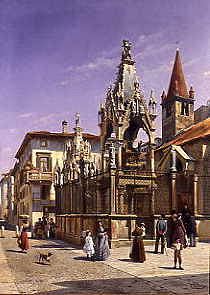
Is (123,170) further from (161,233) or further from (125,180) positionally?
(161,233)

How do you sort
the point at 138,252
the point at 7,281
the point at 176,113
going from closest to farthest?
1. the point at 7,281
2. the point at 138,252
3. the point at 176,113

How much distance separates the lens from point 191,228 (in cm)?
1455

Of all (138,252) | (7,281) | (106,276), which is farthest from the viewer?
(138,252)

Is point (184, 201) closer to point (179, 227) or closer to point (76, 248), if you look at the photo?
point (76, 248)

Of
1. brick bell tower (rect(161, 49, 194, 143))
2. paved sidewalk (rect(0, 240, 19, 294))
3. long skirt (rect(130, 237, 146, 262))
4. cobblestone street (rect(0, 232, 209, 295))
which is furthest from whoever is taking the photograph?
brick bell tower (rect(161, 49, 194, 143))

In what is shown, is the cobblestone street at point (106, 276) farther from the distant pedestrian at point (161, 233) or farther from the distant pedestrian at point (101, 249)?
the distant pedestrian at point (161, 233)

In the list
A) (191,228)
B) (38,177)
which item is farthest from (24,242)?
(38,177)

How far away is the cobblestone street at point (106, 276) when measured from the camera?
A: 7.22 m

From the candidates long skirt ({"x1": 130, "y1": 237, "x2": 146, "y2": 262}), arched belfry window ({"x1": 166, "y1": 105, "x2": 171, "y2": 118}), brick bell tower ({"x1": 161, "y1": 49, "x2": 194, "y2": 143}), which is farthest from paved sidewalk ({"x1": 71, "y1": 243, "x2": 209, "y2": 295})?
arched belfry window ({"x1": 166, "y1": 105, "x2": 171, "y2": 118})

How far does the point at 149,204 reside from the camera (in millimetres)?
15062

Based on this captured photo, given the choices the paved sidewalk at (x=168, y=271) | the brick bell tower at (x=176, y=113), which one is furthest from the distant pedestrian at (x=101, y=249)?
the brick bell tower at (x=176, y=113)

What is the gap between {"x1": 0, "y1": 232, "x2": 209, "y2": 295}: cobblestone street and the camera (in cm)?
722

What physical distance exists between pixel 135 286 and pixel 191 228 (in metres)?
7.46

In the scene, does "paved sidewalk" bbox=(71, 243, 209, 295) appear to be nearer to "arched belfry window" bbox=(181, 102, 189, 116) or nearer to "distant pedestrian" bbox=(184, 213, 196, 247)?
"distant pedestrian" bbox=(184, 213, 196, 247)
